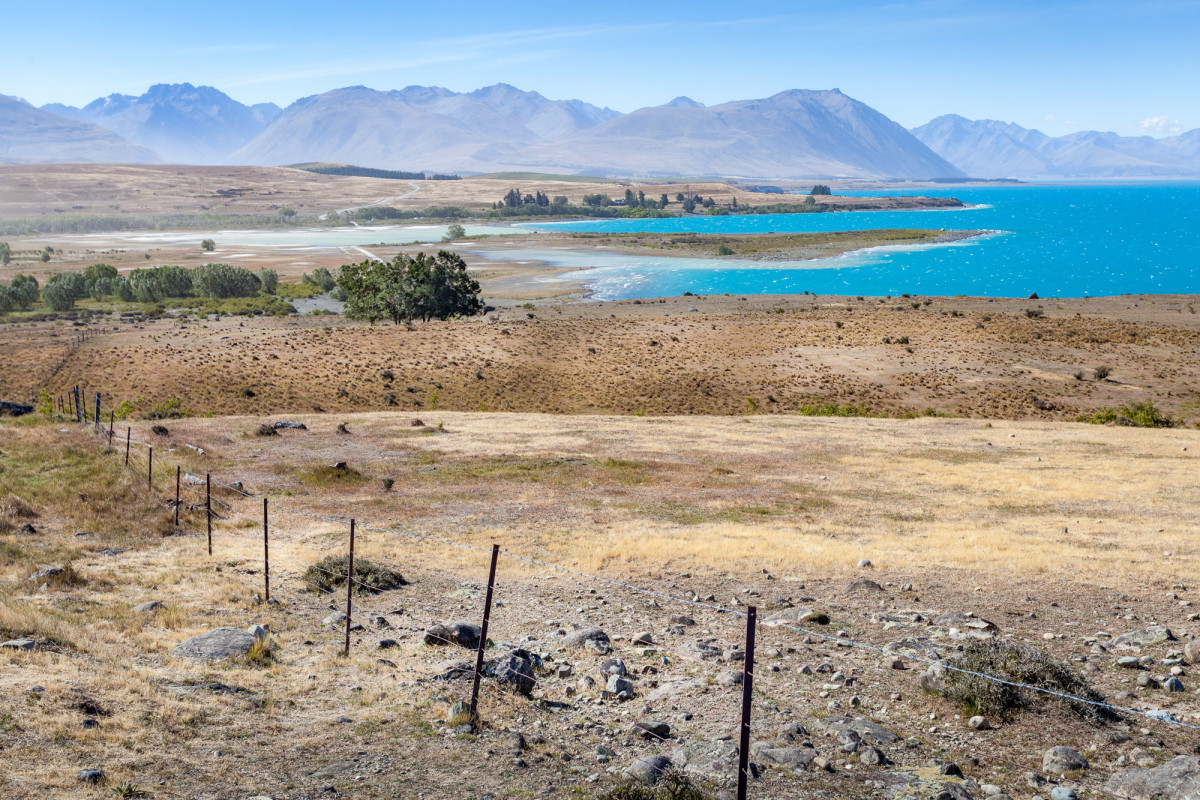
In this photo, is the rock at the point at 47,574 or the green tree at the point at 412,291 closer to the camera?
the rock at the point at 47,574

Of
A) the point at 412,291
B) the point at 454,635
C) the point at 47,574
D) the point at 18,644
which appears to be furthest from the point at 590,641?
the point at 412,291

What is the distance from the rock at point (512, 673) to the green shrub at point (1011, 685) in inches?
238

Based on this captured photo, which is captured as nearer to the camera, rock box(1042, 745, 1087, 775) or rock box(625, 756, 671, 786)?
rock box(625, 756, 671, 786)

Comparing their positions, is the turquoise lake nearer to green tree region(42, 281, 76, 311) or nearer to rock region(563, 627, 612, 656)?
green tree region(42, 281, 76, 311)

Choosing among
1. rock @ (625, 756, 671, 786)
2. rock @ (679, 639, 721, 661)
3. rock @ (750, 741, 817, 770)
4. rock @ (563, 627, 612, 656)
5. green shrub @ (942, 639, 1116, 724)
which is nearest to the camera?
rock @ (625, 756, 671, 786)

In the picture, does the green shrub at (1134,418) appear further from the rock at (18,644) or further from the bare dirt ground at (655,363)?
the rock at (18,644)

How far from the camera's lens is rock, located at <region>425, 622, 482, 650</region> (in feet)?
45.7

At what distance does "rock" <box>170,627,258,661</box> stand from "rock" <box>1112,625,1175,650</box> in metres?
14.6

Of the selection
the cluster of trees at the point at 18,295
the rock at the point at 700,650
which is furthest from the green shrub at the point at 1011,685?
the cluster of trees at the point at 18,295

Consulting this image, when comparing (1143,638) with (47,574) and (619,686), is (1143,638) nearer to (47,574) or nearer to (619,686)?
(619,686)

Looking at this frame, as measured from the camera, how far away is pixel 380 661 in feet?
43.2

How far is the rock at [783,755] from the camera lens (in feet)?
32.5

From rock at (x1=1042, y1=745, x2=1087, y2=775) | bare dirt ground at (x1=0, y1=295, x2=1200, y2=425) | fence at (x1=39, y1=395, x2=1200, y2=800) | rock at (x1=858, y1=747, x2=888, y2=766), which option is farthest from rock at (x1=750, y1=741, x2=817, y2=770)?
bare dirt ground at (x1=0, y1=295, x2=1200, y2=425)

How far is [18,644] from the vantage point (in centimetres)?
1220
